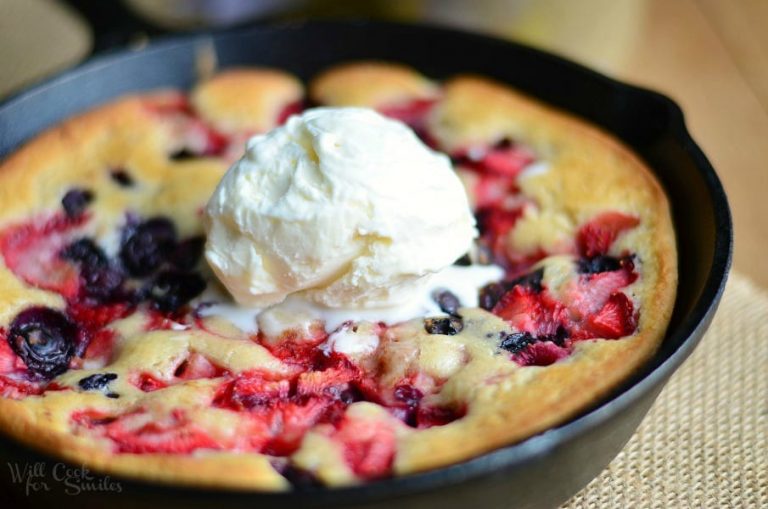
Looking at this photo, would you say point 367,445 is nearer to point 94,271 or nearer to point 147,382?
point 147,382

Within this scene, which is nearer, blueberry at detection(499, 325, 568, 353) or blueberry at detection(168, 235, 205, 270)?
blueberry at detection(499, 325, 568, 353)

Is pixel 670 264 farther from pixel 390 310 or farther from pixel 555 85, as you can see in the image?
pixel 555 85

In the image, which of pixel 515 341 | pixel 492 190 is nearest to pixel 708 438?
pixel 515 341

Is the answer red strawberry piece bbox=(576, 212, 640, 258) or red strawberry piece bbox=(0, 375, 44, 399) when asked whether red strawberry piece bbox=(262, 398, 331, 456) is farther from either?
red strawberry piece bbox=(576, 212, 640, 258)

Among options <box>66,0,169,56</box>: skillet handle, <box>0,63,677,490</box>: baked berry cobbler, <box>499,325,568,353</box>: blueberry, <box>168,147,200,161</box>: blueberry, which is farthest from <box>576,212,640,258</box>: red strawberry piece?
<box>66,0,169,56</box>: skillet handle

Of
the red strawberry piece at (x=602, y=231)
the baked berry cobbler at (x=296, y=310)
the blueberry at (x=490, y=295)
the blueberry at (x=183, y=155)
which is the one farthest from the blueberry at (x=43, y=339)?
the red strawberry piece at (x=602, y=231)

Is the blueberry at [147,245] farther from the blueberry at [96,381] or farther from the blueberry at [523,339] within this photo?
the blueberry at [523,339]

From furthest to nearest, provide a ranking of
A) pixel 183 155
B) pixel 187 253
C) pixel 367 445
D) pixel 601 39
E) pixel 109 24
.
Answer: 1. pixel 601 39
2. pixel 109 24
3. pixel 183 155
4. pixel 187 253
5. pixel 367 445

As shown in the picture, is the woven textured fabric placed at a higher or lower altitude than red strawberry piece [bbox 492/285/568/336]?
lower
